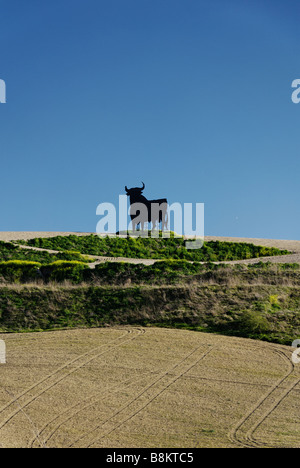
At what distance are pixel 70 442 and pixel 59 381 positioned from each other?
3824 mm

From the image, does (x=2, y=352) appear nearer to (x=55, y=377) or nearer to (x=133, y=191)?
(x=55, y=377)

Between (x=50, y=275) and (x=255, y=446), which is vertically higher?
(x=50, y=275)

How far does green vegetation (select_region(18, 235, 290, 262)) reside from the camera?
38469mm

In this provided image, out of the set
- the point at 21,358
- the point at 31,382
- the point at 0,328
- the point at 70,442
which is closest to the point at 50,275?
the point at 0,328

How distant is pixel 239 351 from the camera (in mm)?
19141

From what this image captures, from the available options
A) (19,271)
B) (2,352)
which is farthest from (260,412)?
(19,271)

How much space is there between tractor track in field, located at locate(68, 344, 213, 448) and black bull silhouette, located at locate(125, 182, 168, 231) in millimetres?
22404

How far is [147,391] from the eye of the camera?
1566cm

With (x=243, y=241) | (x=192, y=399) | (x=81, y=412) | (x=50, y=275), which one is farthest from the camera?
(x=243, y=241)

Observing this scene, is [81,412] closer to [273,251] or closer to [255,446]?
[255,446]

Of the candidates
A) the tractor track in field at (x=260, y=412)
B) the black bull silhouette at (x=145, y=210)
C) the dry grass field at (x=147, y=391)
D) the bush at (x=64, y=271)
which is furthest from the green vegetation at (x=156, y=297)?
the black bull silhouette at (x=145, y=210)

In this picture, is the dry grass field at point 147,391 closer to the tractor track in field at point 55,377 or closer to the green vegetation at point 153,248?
the tractor track in field at point 55,377

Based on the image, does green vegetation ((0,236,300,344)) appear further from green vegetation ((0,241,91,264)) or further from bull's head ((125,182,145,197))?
bull's head ((125,182,145,197))

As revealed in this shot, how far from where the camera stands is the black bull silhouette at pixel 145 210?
1591 inches
